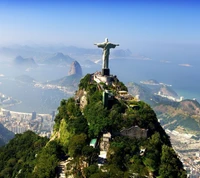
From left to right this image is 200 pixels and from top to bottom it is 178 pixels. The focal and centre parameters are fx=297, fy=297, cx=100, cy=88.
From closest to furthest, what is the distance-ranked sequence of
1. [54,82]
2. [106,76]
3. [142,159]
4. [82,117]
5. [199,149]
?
[142,159], [82,117], [106,76], [199,149], [54,82]

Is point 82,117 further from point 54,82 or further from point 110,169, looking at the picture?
point 54,82

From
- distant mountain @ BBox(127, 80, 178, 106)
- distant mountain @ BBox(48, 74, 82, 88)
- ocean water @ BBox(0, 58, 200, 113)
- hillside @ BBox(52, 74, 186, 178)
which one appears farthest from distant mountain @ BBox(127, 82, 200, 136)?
hillside @ BBox(52, 74, 186, 178)

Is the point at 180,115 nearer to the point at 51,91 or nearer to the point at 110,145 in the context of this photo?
the point at 51,91

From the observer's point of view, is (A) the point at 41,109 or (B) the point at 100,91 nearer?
(B) the point at 100,91

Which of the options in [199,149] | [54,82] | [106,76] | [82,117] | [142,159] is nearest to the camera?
[142,159]

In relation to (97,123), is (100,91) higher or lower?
higher

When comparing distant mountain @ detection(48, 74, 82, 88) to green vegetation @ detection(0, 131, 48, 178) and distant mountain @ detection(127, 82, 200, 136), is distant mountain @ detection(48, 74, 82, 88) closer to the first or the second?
distant mountain @ detection(127, 82, 200, 136)

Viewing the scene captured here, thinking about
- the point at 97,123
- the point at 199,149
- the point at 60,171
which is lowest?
the point at 199,149

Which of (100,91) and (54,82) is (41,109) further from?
(100,91)

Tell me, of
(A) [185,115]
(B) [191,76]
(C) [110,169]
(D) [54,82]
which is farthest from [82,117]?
(B) [191,76]
